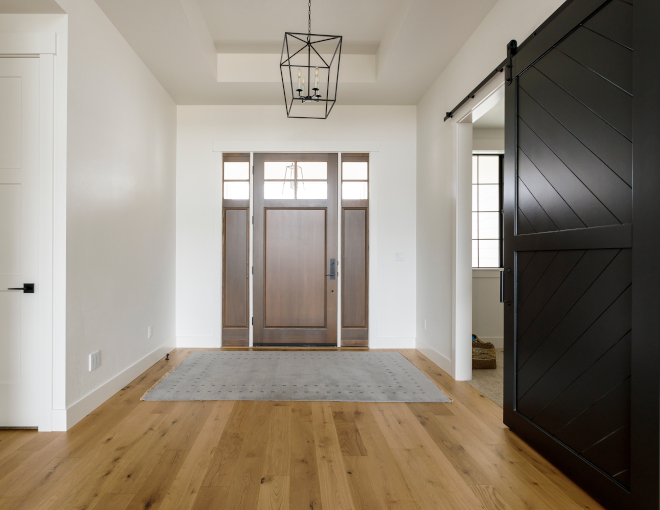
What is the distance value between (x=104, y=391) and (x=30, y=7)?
8.55 feet

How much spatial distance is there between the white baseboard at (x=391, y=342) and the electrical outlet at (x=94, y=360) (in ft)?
9.71

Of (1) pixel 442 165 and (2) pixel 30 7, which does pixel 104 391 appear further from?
(1) pixel 442 165

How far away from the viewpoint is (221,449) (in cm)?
233

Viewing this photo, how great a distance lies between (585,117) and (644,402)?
1.27m

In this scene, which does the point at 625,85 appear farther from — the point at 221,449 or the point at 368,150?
the point at 368,150

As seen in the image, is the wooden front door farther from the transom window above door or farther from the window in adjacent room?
the window in adjacent room

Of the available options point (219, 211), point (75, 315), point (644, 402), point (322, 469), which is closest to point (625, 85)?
point (644, 402)

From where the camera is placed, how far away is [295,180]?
16.6ft

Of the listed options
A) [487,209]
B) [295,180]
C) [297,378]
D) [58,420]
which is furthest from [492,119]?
[58,420]

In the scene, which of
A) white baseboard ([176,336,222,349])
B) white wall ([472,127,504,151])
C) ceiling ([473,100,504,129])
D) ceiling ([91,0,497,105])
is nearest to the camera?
ceiling ([91,0,497,105])

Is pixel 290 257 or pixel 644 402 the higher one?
pixel 290 257

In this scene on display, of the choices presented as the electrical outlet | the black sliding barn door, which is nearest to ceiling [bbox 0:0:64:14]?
the electrical outlet

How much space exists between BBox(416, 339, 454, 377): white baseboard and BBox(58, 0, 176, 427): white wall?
286cm

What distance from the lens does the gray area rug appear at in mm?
3219
